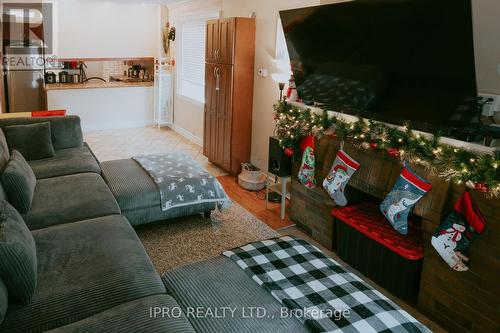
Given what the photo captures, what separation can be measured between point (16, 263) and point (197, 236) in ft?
5.84

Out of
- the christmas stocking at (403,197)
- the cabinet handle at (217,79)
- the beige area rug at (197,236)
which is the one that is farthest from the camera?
the cabinet handle at (217,79)

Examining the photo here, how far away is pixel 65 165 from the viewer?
139 inches

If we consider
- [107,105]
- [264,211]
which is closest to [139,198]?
[264,211]

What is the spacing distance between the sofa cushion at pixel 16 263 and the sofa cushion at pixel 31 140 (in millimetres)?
2086

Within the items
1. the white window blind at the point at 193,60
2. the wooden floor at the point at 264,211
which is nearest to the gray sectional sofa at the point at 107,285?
the wooden floor at the point at 264,211

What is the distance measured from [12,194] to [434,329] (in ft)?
8.89

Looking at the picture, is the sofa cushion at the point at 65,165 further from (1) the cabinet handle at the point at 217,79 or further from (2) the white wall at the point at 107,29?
(2) the white wall at the point at 107,29

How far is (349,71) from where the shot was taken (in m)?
2.85

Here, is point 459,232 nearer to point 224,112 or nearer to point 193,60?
point 224,112

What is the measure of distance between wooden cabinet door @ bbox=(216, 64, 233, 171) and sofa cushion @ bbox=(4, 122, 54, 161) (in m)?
1.87

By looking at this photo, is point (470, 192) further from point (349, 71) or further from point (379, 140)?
point (349, 71)

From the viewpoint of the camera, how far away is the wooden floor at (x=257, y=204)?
3730mm

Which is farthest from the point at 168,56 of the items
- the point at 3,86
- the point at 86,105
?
the point at 3,86

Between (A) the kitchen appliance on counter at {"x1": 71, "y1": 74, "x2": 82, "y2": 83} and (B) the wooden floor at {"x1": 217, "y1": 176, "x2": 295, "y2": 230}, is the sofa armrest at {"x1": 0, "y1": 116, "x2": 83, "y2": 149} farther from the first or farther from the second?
(A) the kitchen appliance on counter at {"x1": 71, "y1": 74, "x2": 82, "y2": 83}
